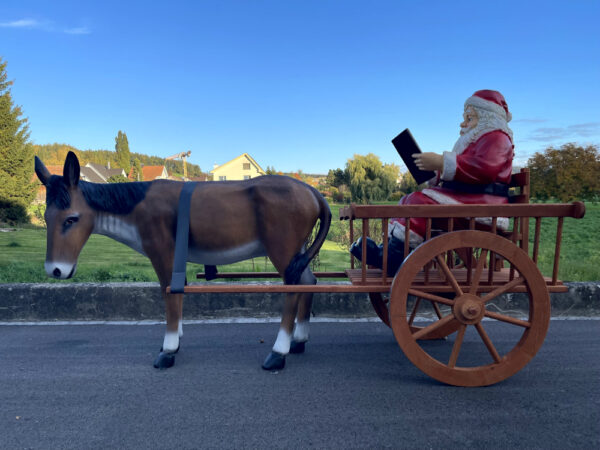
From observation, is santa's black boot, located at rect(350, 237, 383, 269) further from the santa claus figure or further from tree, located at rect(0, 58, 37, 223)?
tree, located at rect(0, 58, 37, 223)

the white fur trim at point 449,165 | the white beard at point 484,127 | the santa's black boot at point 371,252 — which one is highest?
the white beard at point 484,127

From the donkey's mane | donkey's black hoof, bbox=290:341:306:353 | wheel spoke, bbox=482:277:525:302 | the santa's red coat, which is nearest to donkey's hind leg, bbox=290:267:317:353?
donkey's black hoof, bbox=290:341:306:353

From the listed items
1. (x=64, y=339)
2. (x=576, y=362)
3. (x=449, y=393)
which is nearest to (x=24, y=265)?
(x=64, y=339)

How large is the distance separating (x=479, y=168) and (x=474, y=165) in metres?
0.04

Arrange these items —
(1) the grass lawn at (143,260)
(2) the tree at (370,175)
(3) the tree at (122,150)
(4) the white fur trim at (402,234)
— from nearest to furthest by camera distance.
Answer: (4) the white fur trim at (402,234)
(1) the grass lawn at (143,260)
(2) the tree at (370,175)
(3) the tree at (122,150)

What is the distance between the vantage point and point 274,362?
2506 mm

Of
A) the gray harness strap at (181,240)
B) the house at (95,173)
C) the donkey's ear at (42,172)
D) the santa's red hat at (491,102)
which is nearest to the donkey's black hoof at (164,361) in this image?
the gray harness strap at (181,240)

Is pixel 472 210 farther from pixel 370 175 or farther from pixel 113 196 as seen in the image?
pixel 370 175

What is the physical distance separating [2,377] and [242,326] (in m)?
1.70

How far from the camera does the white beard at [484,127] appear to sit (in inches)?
96.0

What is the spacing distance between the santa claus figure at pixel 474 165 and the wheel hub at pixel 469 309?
49cm

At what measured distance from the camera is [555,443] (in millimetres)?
1713

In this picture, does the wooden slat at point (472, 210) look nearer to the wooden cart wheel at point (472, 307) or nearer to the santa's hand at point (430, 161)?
the wooden cart wheel at point (472, 307)

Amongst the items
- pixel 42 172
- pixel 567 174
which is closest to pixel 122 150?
pixel 567 174
